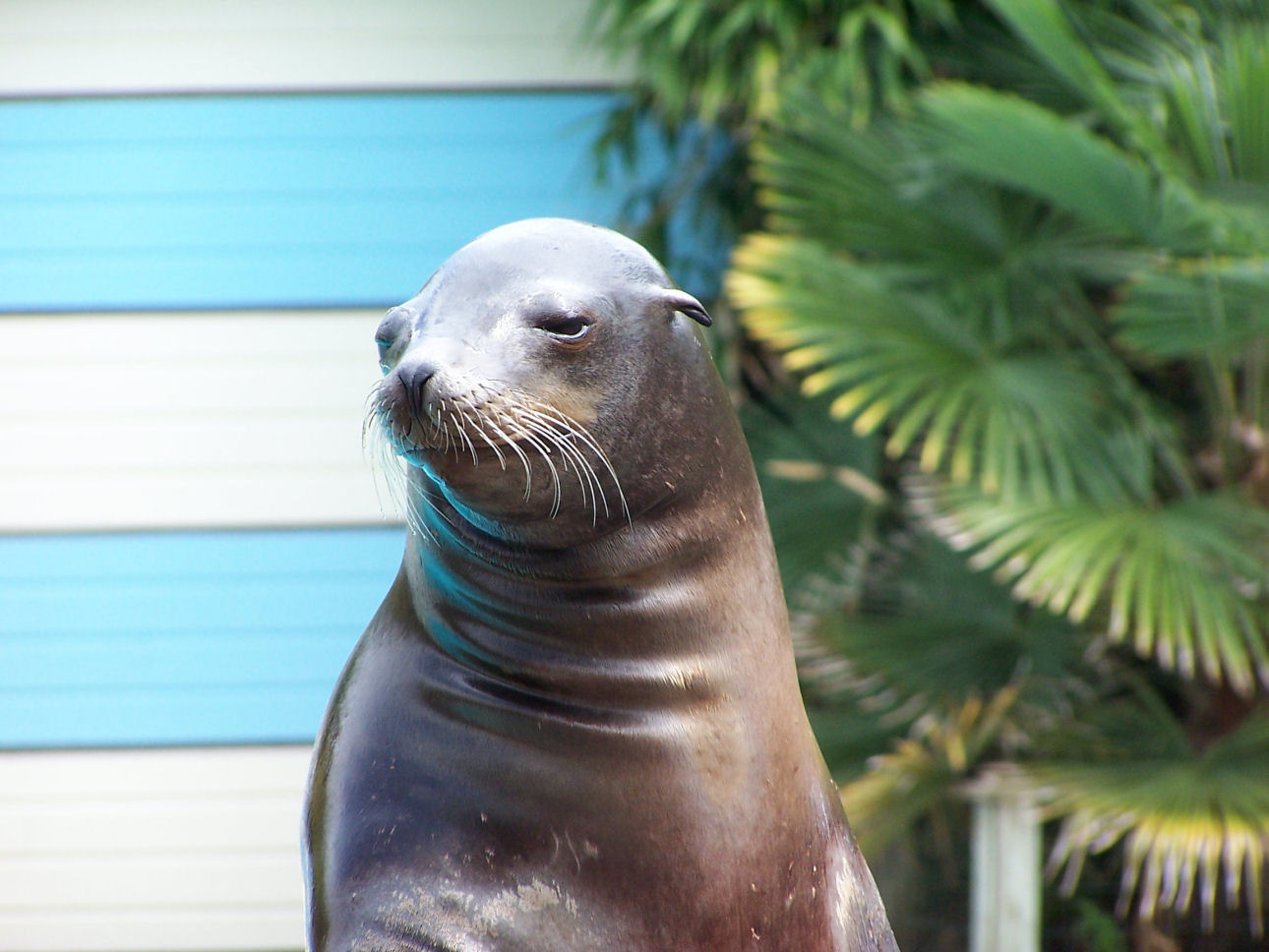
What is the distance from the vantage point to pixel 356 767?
1.26m

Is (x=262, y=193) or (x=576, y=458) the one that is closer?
(x=576, y=458)

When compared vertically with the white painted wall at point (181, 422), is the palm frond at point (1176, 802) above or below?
above

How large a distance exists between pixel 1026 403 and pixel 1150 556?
488 millimetres

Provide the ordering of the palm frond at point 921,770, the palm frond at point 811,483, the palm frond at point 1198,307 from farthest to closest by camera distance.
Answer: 1. the palm frond at point 811,483
2. the palm frond at point 921,770
3. the palm frond at point 1198,307

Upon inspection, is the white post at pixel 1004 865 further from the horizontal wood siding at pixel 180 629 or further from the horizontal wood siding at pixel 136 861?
the horizontal wood siding at pixel 136 861

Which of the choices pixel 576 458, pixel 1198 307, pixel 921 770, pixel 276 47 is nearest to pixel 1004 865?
pixel 921 770

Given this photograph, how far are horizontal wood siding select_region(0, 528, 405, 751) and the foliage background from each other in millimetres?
1571

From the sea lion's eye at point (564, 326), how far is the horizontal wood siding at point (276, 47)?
3.87 m

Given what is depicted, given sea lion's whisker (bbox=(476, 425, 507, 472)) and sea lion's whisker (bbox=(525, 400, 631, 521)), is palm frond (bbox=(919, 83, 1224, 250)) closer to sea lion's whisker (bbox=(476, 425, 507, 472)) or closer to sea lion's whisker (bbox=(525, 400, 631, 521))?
sea lion's whisker (bbox=(525, 400, 631, 521))

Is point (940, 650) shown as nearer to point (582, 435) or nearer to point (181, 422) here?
point (181, 422)

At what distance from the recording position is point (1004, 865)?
12.1ft

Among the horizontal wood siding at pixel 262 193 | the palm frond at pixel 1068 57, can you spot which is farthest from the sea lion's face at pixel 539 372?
the horizontal wood siding at pixel 262 193

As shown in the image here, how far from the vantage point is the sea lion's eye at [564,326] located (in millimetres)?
1187

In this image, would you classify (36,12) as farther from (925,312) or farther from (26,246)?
(925,312)
